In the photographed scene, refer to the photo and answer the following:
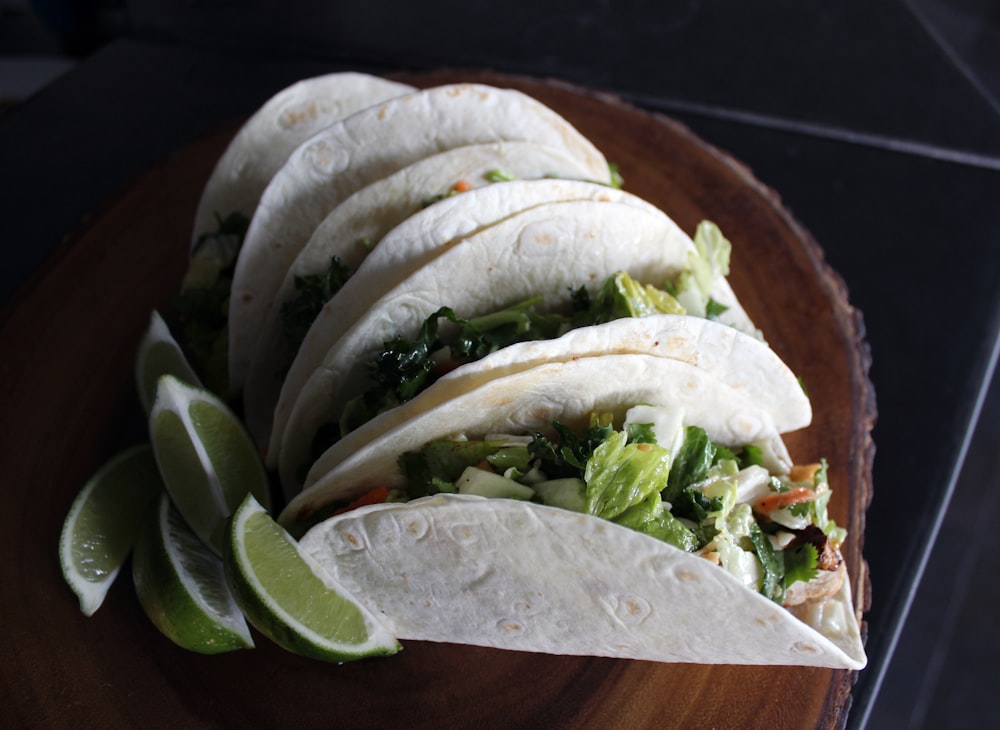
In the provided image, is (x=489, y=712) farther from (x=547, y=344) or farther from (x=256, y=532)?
(x=547, y=344)

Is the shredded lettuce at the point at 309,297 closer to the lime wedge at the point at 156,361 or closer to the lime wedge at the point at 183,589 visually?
the lime wedge at the point at 156,361

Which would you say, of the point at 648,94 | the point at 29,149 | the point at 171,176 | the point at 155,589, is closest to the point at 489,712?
the point at 155,589

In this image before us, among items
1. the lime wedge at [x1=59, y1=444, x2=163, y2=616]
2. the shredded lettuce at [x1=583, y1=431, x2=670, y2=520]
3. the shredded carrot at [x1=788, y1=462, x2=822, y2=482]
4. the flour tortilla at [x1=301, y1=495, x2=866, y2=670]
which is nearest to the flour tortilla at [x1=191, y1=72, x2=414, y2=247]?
the lime wedge at [x1=59, y1=444, x2=163, y2=616]

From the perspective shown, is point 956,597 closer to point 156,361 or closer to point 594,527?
point 594,527

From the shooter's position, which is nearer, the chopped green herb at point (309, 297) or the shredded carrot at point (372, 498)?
the shredded carrot at point (372, 498)

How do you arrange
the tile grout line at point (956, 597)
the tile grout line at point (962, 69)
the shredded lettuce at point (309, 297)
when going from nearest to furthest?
the shredded lettuce at point (309, 297)
the tile grout line at point (956, 597)
the tile grout line at point (962, 69)

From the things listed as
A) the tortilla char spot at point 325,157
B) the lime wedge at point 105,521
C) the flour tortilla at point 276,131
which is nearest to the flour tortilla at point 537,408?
the lime wedge at point 105,521

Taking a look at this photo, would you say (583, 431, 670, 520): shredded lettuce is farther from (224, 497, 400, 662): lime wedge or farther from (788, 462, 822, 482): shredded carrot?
(224, 497, 400, 662): lime wedge
